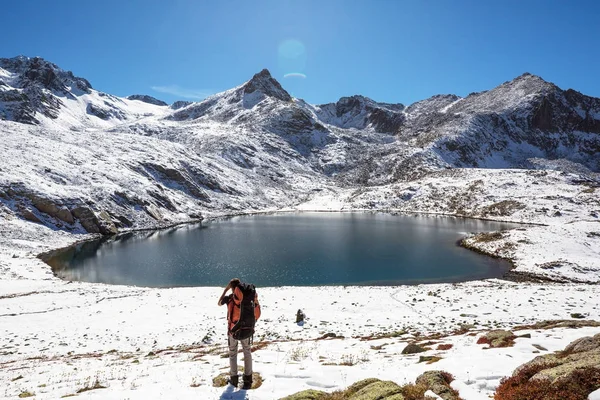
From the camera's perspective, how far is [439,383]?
28.4 feet

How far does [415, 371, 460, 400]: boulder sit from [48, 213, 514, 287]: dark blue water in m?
34.0

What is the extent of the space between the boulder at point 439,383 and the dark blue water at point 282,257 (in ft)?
112

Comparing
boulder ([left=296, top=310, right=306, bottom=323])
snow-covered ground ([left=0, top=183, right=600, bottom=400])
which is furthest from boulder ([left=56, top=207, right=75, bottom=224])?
boulder ([left=296, top=310, right=306, bottom=323])

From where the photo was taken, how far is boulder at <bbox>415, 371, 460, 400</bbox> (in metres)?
8.05

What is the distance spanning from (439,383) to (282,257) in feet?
155

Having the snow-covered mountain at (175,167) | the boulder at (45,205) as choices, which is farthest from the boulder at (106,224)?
the boulder at (45,205)

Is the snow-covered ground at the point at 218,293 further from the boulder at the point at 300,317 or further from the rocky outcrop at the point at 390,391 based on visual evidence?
A: the rocky outcrop at the point at 390,391

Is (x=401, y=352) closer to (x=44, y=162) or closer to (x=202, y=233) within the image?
(x=202, y=233)

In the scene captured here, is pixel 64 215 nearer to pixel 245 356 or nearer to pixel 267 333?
pixel 267 333

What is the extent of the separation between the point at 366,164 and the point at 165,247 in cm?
13657

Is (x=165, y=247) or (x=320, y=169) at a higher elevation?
(x=320, y=169)

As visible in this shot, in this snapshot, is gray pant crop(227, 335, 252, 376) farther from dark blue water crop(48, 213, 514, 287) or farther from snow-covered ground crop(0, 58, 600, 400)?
→ dark blue water crop(48, 213, 514, 287)

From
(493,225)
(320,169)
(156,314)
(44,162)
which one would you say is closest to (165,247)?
(156,314)

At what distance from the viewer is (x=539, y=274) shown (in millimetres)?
45156
